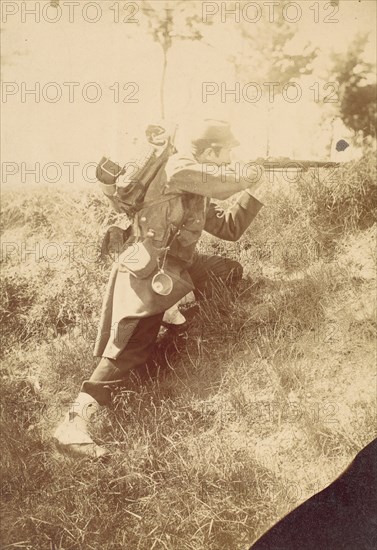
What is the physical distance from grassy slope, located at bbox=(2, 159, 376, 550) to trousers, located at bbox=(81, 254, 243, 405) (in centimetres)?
3

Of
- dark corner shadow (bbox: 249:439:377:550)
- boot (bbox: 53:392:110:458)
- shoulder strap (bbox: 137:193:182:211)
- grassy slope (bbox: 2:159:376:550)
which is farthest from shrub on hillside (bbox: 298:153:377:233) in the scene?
boot (bbox: 53:392:110:458)

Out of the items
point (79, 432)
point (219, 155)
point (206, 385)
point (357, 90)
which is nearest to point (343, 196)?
point (357, 90)

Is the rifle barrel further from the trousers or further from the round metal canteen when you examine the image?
the round metal canteen

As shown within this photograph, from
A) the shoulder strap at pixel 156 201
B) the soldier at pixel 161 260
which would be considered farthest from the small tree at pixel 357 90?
the shoulder strap at pixel 156 201

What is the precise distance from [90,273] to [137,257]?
148 millimetres

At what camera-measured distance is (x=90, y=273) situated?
153 centimetres

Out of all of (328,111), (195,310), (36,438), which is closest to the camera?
(36,438)

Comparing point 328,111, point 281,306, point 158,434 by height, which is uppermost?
point 328,111

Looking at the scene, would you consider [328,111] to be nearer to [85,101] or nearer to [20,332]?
[85,101]

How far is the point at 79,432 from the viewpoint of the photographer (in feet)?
4.75

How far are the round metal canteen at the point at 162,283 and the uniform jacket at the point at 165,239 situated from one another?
0.04 feet

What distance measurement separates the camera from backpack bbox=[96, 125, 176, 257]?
4.76ft

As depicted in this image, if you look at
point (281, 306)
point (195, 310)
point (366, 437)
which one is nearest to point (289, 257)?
point (281, 306)

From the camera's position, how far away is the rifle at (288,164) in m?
1.59
